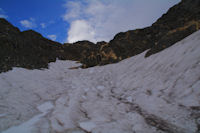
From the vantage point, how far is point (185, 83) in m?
2.35

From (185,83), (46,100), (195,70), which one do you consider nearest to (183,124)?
(185,83)

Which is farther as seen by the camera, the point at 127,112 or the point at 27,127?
the point at 127,112

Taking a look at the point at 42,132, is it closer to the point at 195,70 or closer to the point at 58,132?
the point at 58,132

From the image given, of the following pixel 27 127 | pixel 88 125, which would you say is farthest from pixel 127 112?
pixel 27 127

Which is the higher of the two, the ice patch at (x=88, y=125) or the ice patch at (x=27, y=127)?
the ice patch at (x=27, y=127)

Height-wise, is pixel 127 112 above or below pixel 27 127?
below

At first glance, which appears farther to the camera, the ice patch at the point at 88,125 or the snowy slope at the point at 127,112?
the ice patch at the point at 88,125

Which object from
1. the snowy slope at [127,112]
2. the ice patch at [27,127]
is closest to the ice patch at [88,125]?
the snowy slope at [127,112]

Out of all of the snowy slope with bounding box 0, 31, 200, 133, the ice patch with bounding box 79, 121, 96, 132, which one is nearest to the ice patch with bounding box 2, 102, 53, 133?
the snowy slope with bounding box 0, 31, 200, 133

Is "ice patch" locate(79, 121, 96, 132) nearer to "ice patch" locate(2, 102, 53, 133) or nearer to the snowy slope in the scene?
the snowy slope

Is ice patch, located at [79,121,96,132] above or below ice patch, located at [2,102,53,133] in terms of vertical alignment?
below

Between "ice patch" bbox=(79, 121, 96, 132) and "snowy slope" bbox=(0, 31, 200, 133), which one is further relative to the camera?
"ice patch" bbox=(79, 121, 96, 132)

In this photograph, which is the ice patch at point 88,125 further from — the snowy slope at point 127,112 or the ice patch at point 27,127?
the ice patch at point 27,127

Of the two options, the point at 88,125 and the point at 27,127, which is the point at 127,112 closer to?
the point at 88,125
